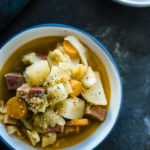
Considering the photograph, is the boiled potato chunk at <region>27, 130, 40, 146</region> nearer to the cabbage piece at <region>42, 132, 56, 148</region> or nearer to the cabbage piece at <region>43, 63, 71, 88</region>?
the cabbage piece at <region>42, 132, 56, 148</region>

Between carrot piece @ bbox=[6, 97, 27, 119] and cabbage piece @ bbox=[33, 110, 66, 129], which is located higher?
carrot piece @ bbox=[6, 97, 27, 119]

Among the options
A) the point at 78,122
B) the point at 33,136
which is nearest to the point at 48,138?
the point at 33,136

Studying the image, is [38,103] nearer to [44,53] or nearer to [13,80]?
[13,80]

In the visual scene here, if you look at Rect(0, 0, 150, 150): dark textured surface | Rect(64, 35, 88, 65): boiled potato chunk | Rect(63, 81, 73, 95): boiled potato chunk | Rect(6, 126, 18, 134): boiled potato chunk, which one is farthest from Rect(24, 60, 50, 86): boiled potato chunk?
Rect(0, 0, 150, 150): dark textured surface

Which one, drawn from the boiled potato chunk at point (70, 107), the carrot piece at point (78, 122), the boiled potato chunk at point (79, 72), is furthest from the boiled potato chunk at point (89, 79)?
the carrot piece at point (78, 122)

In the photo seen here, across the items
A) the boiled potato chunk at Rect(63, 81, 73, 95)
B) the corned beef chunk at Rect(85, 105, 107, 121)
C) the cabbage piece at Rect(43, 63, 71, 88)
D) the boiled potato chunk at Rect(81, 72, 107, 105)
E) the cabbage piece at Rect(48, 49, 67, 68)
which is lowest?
the corned beef chunk at Rect(85, 105, 107, 121)

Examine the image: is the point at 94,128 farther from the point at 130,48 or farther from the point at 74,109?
the point at 130,48

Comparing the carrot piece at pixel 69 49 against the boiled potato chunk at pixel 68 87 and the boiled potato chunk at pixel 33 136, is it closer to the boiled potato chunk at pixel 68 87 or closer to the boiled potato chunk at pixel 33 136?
the boiled potato chunk at pixel 68 87
